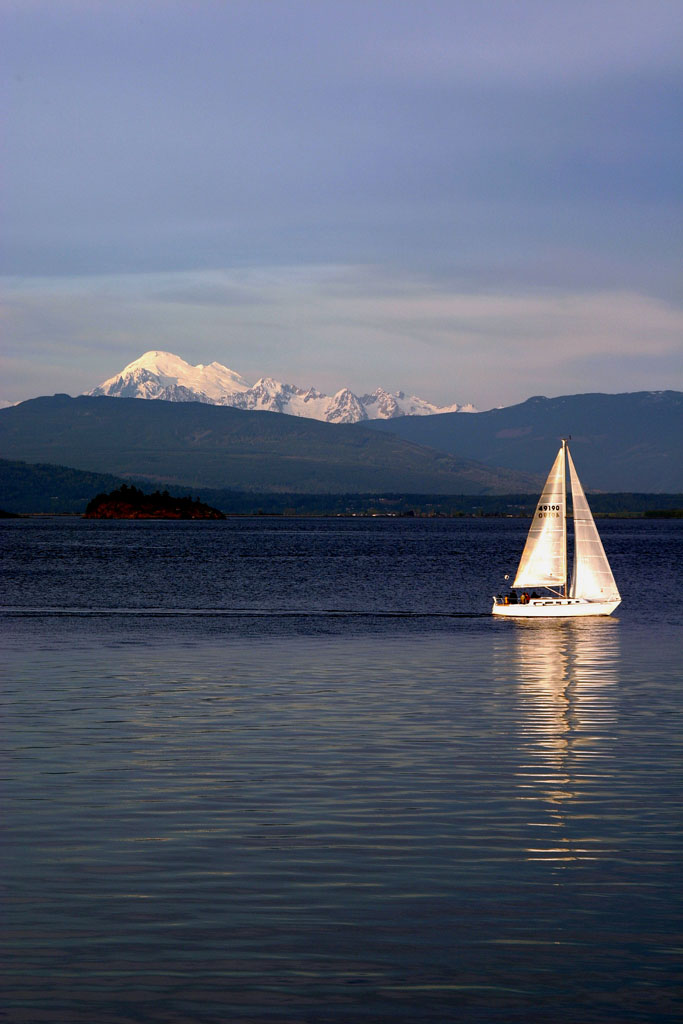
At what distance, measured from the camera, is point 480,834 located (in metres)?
24.3

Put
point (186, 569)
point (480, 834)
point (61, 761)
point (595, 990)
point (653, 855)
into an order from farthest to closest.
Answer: point (186, 569), point (61, 761), point (480, 834), point (653, 855), point (595, 990)

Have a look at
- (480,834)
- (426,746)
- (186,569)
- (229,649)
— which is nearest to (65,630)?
(229,649)

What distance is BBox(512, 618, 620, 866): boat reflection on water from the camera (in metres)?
24.6

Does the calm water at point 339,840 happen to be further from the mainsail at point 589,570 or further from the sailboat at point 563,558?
the mainsail at point 589,570

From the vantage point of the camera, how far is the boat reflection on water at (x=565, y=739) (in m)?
24.6

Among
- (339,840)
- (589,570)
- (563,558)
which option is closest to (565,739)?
(339,840)

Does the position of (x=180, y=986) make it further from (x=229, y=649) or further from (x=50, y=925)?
(x=229, y=649)

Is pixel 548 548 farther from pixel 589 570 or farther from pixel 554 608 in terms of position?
pixel 554 608

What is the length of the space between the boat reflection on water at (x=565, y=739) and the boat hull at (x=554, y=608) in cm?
1357

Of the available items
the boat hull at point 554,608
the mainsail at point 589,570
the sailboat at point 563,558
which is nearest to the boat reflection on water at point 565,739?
the boat hull at point 554,608

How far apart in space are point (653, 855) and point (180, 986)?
371 inches

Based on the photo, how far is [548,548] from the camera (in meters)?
88.9

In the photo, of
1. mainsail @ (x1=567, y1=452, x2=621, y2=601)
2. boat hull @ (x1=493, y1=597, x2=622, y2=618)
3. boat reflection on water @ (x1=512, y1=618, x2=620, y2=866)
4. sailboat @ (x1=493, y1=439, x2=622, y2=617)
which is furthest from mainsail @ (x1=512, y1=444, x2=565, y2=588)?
boat reflection on water @ (x1=512, y1=618, x2=620, y2=866)

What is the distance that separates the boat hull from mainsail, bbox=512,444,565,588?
7.59 feet
